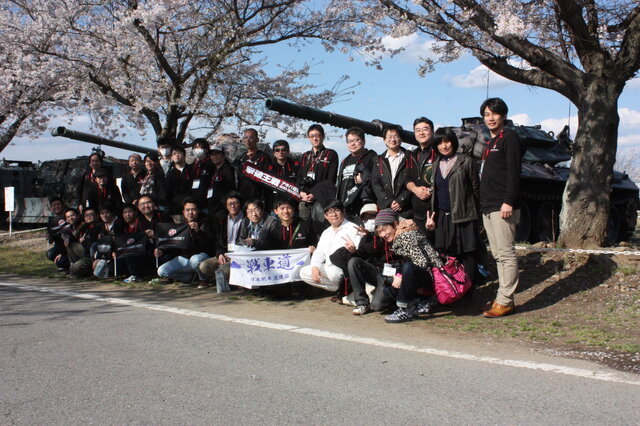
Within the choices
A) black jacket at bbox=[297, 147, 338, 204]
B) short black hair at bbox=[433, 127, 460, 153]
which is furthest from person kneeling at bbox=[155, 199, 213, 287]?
short black hair at bbox=[433, 127, 460, 153]

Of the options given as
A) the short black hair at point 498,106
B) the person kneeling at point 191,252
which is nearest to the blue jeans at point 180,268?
the person kneeling at point 191,252

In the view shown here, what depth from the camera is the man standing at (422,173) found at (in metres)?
6.80

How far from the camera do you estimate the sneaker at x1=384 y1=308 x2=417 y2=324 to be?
5.88 m

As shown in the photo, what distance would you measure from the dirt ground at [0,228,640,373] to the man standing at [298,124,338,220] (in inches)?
46.6

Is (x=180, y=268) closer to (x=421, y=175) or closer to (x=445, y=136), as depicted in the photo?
(x=421, y=175)

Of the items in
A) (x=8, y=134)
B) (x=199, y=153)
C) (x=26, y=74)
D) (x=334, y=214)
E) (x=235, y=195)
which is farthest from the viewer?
(x=8, y=134)

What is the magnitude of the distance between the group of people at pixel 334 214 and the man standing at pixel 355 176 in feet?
0.05

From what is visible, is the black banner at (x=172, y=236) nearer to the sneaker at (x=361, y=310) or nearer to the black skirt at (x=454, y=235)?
the sneaker at (x=361, y=310)

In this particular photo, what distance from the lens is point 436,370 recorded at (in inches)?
165

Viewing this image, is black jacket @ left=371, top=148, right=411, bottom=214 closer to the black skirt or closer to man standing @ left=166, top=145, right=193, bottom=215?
the black skirt

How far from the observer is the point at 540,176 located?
39.4ft

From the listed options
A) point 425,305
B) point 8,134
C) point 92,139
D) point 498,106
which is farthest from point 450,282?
point 8,134

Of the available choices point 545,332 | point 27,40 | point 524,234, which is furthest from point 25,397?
point 27,40

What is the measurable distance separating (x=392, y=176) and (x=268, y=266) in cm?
182
